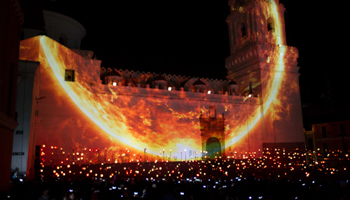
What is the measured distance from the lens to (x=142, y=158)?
64.7 ft

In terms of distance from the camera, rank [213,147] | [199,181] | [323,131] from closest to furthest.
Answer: [199,181]
[213,147]
[323,131]

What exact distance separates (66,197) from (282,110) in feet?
69.4

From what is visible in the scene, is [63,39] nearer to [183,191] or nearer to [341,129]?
[183,191]

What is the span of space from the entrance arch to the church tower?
14.0ft

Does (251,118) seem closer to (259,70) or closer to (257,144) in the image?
(257,144)

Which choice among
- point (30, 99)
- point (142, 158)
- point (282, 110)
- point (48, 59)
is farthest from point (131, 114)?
point (282, 110)

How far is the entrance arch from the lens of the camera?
22.3m

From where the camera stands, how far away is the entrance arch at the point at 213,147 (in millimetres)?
22266

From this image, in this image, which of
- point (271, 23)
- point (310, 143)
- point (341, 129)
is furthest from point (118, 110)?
point (310, 143)

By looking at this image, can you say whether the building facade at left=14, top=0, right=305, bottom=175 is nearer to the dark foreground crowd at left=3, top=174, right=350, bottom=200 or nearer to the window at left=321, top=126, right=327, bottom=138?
the window at left=321, top=126, right=327, bottom=138

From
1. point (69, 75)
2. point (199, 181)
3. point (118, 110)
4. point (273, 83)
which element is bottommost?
point (199, 181)

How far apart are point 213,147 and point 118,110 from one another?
7855 mm

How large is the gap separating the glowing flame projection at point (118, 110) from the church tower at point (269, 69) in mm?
603

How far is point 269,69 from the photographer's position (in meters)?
25.1
